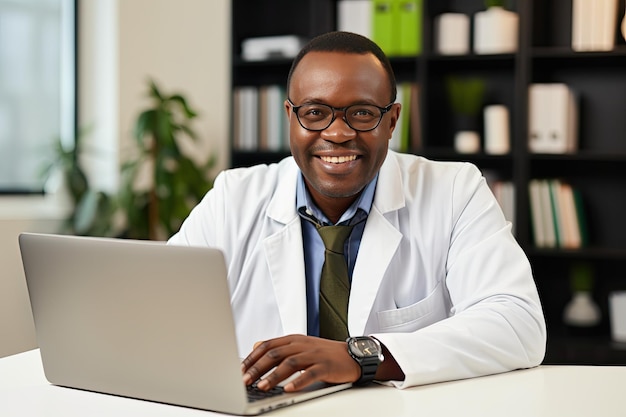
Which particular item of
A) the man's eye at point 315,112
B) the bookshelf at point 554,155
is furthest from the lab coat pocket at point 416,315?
the bookshelf at point 554,155

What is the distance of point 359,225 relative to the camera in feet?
6.30

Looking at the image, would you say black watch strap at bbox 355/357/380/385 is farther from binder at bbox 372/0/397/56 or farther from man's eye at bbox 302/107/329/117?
binder at bbox 372/0/397/56

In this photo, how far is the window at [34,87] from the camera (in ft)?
12.6

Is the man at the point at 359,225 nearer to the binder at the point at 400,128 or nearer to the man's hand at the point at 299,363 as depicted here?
the man's hand at the point at 299,363

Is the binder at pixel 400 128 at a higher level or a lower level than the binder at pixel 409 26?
lower

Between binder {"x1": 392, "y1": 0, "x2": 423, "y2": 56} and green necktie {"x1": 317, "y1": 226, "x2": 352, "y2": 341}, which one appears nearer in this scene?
green necktie {"x1": 317, "y1": 226, "x2": 352, "y2": 341}

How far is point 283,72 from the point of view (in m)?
4.20

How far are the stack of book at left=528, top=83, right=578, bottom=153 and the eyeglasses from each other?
1900 millimetres

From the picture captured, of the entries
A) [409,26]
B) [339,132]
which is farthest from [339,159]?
[409,26]

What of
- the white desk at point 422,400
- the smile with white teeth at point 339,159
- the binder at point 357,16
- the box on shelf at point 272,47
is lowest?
the white desk at point 422,400

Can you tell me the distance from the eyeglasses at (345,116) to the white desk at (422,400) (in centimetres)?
62

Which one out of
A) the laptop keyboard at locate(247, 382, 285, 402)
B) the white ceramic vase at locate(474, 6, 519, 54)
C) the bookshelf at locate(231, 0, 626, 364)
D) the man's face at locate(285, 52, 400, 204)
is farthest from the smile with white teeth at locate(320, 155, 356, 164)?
the white ceramic vase at locate(474, 6, 519, 54)

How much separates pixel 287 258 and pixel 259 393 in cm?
64

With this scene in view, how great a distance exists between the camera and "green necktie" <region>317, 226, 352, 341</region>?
5.95 ft
